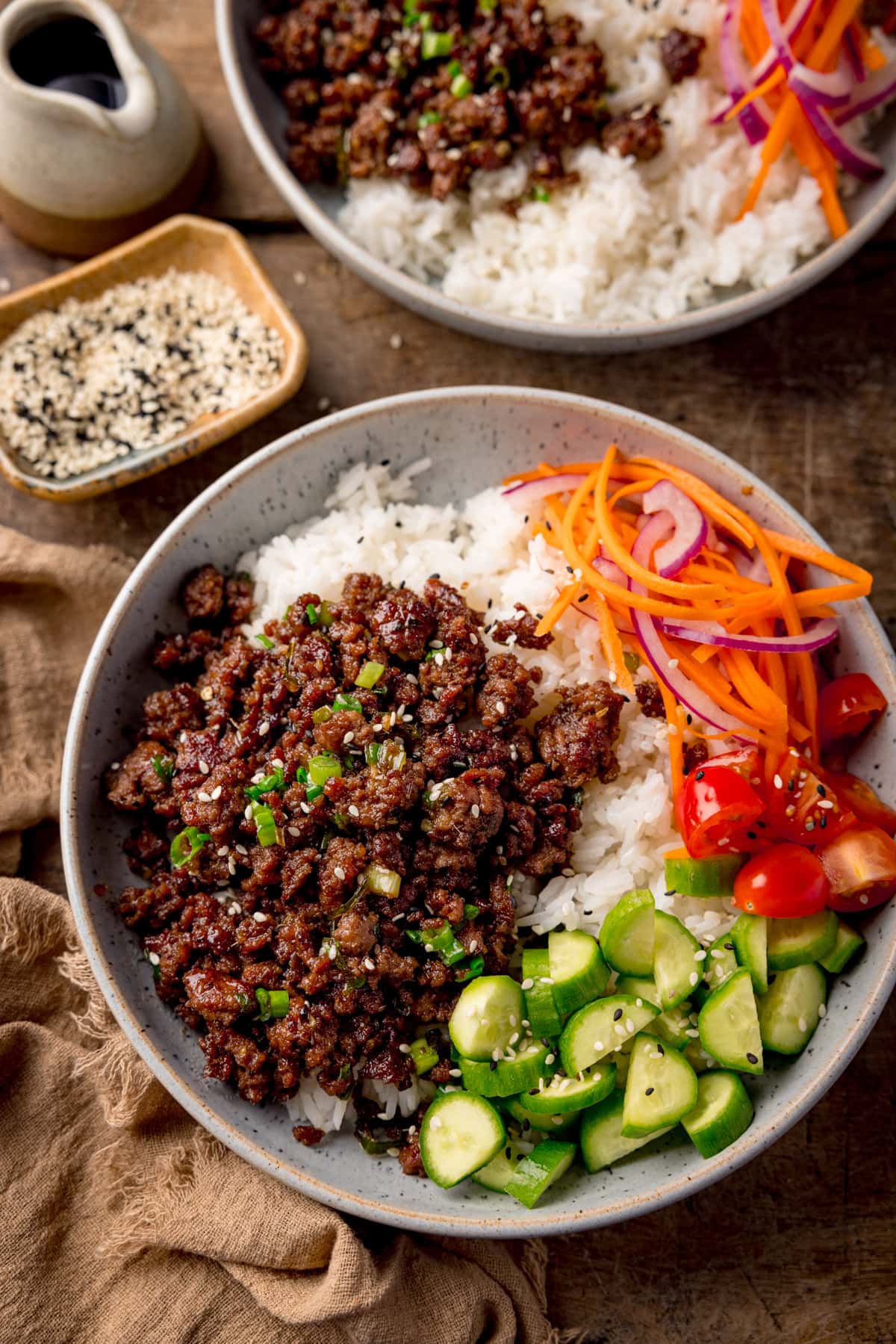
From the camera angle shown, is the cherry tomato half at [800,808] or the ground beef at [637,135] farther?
the ground beef at [637,135]

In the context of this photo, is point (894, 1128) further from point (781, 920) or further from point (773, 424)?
point (773, 424)

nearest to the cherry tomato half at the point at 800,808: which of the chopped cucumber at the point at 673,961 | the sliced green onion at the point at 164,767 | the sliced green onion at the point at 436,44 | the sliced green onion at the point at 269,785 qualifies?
the chopped cucumber at the point at 673,961

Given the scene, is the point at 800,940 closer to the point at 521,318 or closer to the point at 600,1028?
the point at 600,1028

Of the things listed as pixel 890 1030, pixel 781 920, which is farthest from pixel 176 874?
pixel 890 1030

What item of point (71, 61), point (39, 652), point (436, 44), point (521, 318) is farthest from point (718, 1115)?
point (71, 61)

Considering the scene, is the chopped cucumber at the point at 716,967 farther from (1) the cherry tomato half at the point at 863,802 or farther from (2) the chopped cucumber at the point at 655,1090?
(1) the cherry tomato half at the point at 863,802

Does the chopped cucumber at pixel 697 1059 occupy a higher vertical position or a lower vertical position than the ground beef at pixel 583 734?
lower

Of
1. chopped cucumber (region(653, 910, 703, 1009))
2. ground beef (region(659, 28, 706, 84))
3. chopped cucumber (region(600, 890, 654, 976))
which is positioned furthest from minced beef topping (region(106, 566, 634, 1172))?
ground beef (region(659, 28, 706, 84))

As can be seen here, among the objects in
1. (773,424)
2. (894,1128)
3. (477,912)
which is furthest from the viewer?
(773,424)
